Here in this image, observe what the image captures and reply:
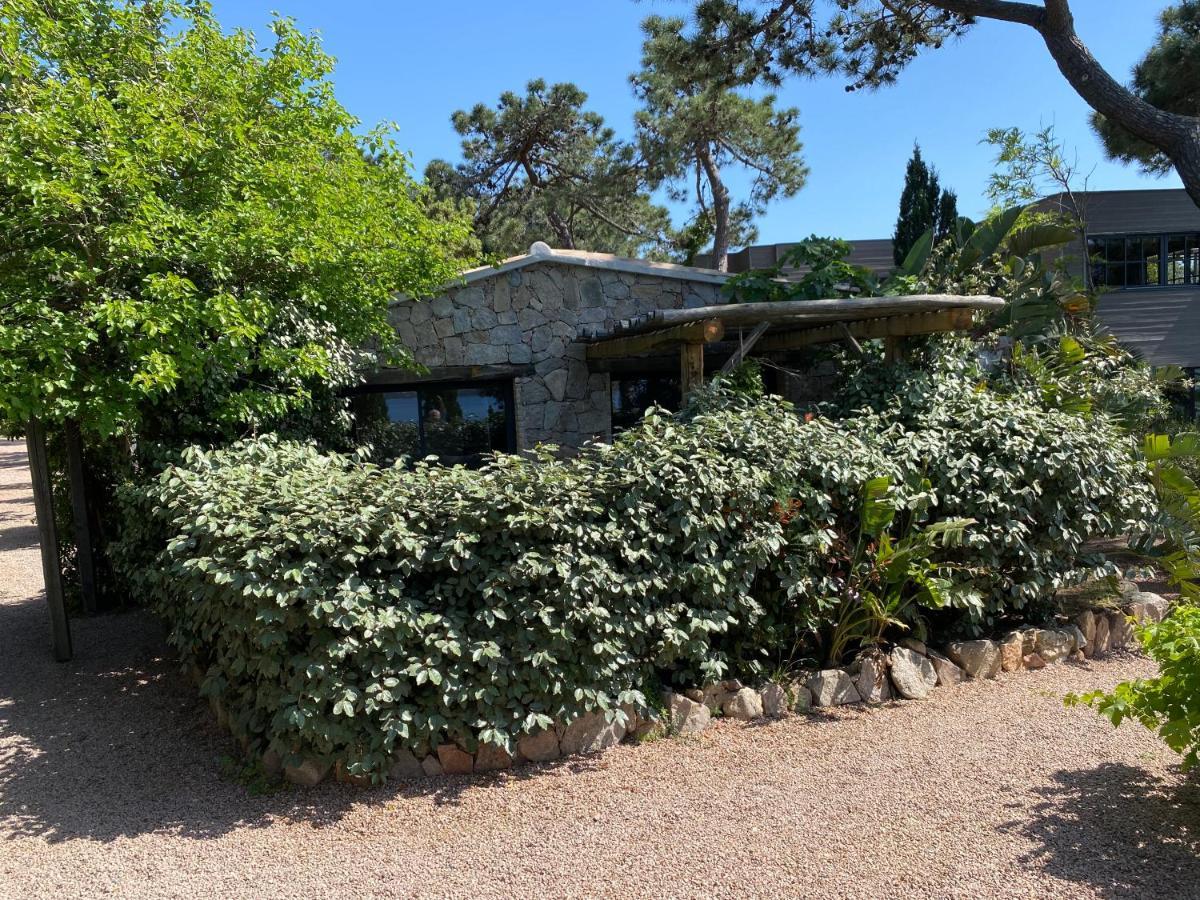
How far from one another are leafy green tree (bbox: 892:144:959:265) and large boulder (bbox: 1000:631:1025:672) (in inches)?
369

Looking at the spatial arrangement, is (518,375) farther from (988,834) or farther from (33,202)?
(988,834)

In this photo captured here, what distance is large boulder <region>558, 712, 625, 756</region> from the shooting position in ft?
14.8

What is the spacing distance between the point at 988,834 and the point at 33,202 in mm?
6255

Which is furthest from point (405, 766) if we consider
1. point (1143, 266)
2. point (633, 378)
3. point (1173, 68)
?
point (1143, 266)

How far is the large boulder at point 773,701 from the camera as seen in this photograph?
5020 mm

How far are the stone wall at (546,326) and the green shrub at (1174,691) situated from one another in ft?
22.9

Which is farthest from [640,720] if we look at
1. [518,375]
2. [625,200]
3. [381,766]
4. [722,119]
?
[625,200]

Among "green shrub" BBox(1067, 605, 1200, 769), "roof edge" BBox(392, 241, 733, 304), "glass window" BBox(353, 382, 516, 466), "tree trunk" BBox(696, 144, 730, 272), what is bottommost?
"green shrub" BBox(1067, 605, 1200, 769)

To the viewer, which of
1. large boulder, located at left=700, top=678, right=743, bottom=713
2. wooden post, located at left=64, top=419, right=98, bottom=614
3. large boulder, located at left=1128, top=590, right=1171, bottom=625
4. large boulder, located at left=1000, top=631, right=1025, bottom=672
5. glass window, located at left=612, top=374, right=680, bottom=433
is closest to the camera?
large boulder, located at left=700, top=678, right=743, bottom=713

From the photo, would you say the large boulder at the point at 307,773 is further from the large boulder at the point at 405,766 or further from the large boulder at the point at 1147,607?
the large boulder at the point at 1147,607

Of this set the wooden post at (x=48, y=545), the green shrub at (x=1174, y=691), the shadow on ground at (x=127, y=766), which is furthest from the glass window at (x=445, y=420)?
the green shrub at (x=1174, y=691)

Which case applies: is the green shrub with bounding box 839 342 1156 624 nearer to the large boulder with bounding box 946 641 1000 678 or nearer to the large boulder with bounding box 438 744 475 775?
the large boulder with bounding box 946 641 1000 678

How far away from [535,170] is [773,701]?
1874 cm

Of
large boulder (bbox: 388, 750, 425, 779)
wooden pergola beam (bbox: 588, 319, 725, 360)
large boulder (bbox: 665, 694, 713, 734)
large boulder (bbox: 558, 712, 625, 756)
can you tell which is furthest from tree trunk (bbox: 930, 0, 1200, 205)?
large boulder (bbox: 388, 750, 425, 779)
